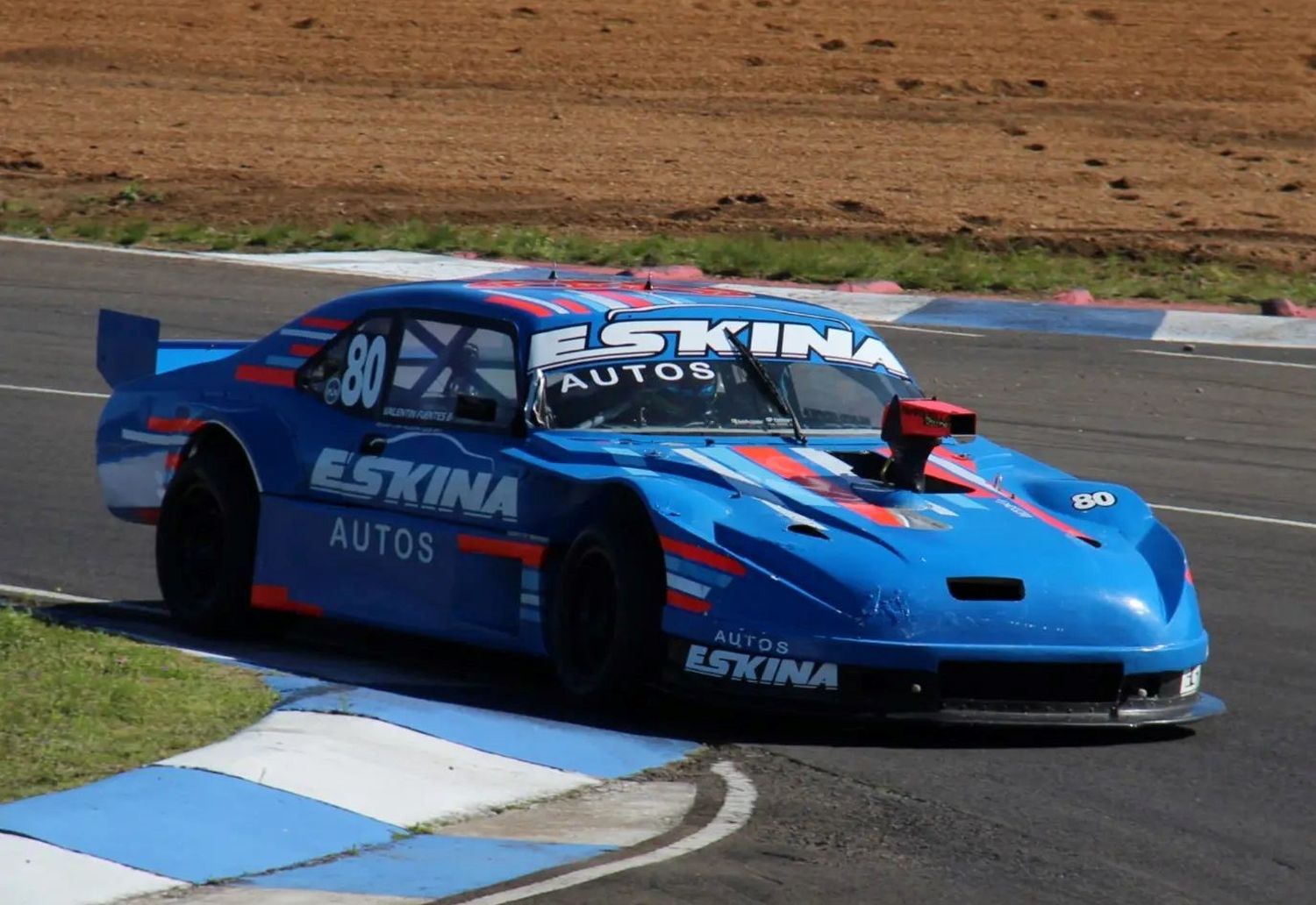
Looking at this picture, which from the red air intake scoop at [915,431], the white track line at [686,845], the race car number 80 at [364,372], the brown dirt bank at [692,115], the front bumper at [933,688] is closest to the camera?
the white track line at [686,845]

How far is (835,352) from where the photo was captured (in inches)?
338

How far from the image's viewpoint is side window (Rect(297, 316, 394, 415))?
28.3ft

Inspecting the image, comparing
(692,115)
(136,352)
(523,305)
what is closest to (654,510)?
(523,305)

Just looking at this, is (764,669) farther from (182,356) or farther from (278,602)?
(182,356)

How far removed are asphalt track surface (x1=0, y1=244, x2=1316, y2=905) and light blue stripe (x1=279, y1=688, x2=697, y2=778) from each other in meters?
0.31

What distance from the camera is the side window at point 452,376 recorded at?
8156 millimetres

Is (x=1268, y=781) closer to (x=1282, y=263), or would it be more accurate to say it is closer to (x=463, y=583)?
(x=463, y=583)

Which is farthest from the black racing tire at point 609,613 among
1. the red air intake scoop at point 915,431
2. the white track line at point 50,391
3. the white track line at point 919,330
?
the white track line at point 919,330

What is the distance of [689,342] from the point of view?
8320mm

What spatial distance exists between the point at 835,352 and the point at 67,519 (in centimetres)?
444

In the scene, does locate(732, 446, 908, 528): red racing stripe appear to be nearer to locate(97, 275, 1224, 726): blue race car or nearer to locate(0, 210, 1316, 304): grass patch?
locate(97, 275, 1224, 726): blue race car

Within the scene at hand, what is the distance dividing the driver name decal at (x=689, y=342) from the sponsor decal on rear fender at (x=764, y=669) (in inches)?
55.4

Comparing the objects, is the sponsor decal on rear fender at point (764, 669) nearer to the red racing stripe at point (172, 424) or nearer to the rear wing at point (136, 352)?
the red racing stripe at point (172, 424)

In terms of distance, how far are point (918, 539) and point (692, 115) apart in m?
25.6
